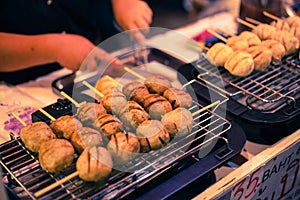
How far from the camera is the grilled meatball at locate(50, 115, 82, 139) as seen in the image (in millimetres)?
1483

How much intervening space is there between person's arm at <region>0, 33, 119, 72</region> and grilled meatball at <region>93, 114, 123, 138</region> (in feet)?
2.33

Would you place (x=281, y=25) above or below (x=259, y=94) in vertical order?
above

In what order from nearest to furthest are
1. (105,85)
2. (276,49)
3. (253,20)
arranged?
(105,85) → (276,49) → (253,20)

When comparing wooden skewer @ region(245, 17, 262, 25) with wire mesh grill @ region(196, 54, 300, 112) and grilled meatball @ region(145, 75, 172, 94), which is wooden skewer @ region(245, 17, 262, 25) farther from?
grilled meatball @ region(145, 75, 172, 94)

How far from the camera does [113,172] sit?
1.38 metres

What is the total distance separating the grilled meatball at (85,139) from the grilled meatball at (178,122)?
0.25m

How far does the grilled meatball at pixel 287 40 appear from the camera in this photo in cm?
209

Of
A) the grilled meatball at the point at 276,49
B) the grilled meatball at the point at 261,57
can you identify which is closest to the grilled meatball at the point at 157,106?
the grilled meatball at the point at 261,57

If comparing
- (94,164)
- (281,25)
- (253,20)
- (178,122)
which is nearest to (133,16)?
(253,20)

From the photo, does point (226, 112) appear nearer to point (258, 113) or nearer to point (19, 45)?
point (258, 113)

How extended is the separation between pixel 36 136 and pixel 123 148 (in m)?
0.30

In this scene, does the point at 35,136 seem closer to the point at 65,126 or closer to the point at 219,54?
the point at 65,126

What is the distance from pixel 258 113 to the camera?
174cm

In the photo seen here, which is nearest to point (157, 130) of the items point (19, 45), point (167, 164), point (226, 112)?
point (167, 164)
